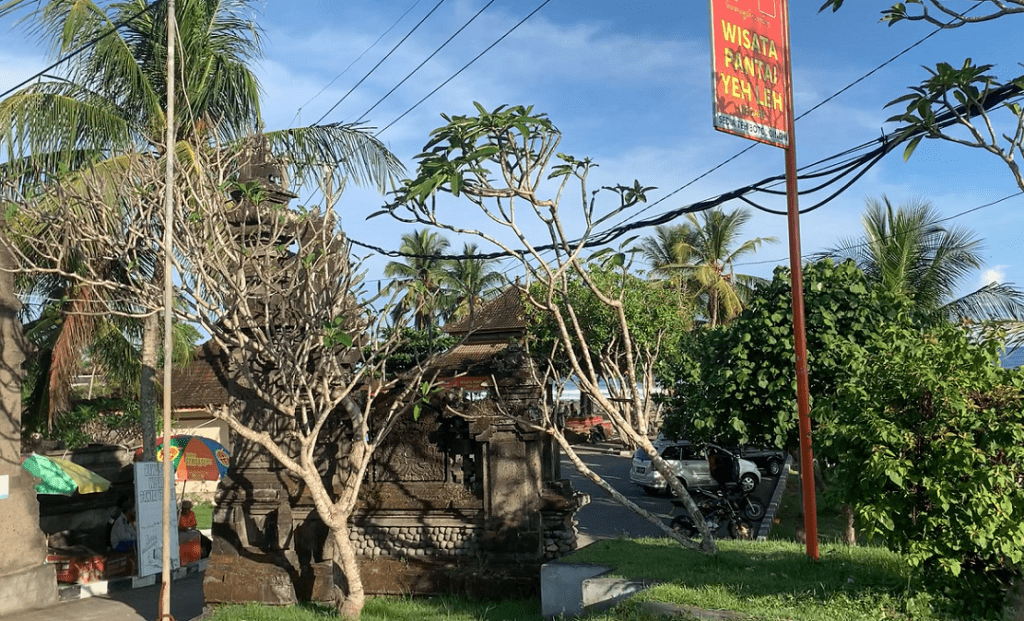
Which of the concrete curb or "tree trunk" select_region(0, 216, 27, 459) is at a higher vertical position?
"tree trunk" select_region(0, 216, 27, 459)

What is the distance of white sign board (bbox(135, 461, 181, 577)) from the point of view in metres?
10.7

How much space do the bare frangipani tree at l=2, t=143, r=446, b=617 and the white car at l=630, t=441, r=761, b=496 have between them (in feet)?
43.0

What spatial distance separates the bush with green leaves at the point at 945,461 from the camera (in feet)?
22.6

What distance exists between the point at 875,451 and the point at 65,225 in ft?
36.9

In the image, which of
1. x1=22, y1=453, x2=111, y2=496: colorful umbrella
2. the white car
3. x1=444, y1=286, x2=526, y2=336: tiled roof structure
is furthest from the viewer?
x1=444, y1=286, x2=526, y2=336: tiled roof structure

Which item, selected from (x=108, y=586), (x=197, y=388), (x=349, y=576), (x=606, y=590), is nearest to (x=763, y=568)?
(x=606, y=590)

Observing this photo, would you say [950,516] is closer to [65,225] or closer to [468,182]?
[468,182]

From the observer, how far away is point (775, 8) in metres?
10.3

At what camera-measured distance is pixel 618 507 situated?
85.6ft

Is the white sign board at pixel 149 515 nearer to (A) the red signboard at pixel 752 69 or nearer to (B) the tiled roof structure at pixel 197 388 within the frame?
(A) the red signboard at pixel 752 69

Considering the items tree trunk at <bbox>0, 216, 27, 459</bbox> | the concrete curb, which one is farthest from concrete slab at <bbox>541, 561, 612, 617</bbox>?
tree trunk at <bbox>0, 216, 27, 459</bbox>

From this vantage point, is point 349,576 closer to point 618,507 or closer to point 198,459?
point 198,459

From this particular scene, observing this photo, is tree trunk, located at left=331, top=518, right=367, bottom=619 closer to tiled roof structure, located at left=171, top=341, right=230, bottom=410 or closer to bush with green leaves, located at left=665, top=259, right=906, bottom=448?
bush with green leaves, located at left=665, top=259, right=906, bottom=448

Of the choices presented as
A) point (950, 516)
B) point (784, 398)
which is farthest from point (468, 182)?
point (950, 516)
